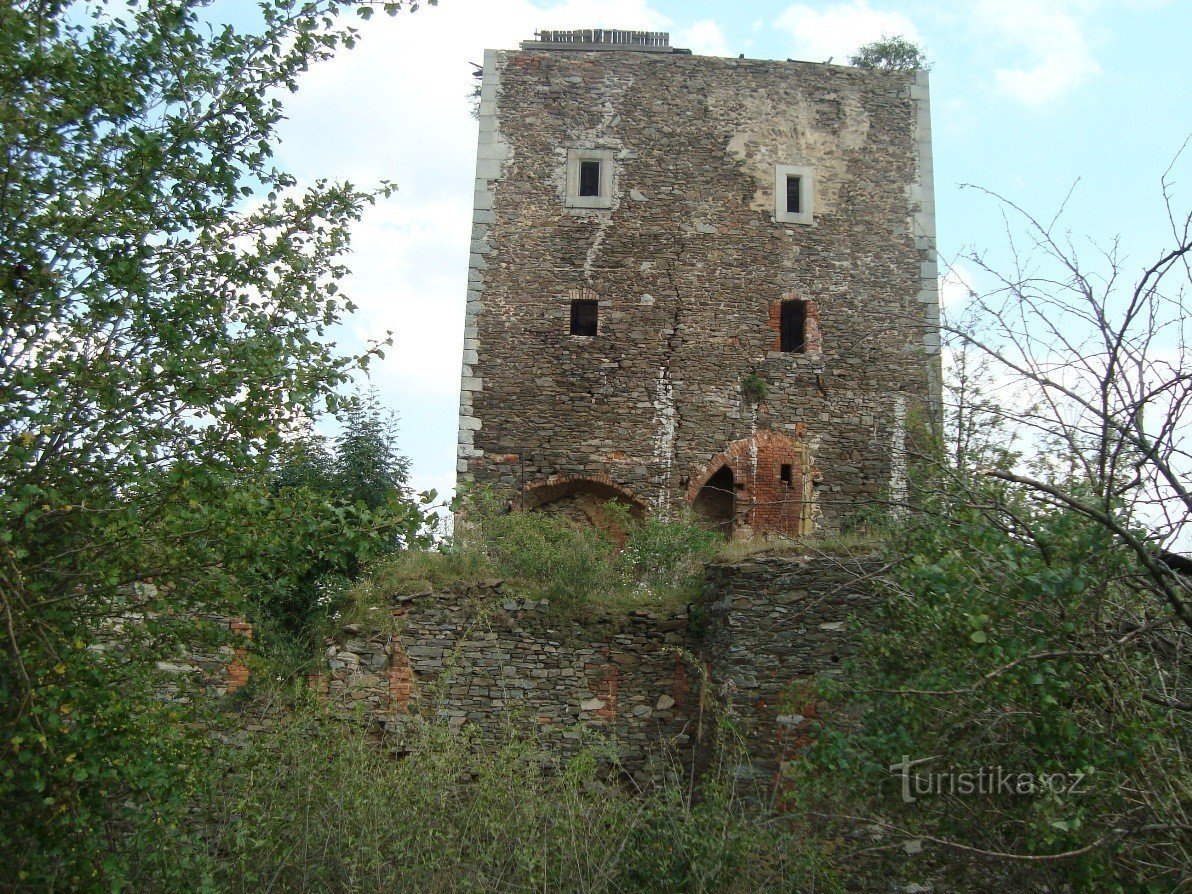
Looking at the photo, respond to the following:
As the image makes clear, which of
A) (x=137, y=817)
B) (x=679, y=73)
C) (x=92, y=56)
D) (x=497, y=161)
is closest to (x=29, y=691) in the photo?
(x=137, y=817)

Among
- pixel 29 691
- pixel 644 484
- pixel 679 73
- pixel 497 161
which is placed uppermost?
pixel 679 73

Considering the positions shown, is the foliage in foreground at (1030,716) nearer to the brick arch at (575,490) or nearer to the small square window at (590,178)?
the brick arch at (575,490)

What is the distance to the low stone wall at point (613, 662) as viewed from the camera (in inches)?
347

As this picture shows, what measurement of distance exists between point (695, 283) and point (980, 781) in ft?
33.3

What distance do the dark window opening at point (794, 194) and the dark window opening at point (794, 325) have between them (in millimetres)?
1341

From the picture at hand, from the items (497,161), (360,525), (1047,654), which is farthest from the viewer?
(497,161)

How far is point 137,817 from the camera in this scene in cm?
564

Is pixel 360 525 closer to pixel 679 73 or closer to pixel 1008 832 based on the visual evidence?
pixel 1008 832

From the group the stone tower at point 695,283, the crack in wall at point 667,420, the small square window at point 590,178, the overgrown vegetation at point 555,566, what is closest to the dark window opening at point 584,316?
the stone tower at point 695,283

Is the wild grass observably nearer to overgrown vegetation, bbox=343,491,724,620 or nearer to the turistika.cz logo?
overgrown vegetation, bbox=343,491,724,620

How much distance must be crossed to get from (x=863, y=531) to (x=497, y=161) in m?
7.25

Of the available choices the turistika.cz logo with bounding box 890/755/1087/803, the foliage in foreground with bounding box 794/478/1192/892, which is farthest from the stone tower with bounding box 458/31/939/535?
the turistika.cz logo with bounding box 890/755/1087/803

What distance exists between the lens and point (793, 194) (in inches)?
611

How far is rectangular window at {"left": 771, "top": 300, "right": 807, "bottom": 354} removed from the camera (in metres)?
15.0
